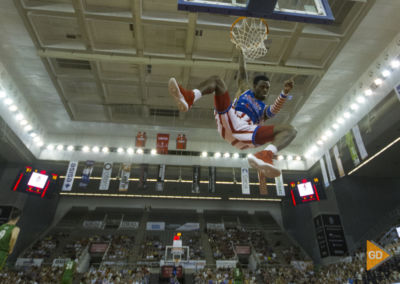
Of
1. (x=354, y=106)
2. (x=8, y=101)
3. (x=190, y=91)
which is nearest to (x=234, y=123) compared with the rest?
(x=190, y=91)

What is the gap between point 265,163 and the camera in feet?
10.0

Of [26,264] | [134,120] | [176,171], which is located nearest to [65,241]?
[26,264]

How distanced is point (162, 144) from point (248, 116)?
558 inches

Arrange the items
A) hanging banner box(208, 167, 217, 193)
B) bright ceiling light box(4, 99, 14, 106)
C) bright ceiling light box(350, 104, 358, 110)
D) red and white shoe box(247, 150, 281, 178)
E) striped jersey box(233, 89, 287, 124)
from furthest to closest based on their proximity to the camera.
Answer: hanging banner box(208, 167, 217, 193)
bright ceiling light box(4, 99, 14, 106)
bright ceiling light box(350, 104, 358, 110)
striped jersey box(233, 89, 287, 124)
red and white shoe box(247, 150, 281, 178)

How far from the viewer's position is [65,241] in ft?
69.2

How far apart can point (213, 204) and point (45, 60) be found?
63.0ft

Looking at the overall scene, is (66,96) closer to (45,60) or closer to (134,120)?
(45,60)

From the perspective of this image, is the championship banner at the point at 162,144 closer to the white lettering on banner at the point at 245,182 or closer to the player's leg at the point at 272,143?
the white lettering on banner at the point at 245,182

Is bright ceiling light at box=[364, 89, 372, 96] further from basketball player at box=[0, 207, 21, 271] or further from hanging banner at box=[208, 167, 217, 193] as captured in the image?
basketball player at box=[0, 207, 21, 271]

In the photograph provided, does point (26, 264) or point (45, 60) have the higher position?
point (45, 60)

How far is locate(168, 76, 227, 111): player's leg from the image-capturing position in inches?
123

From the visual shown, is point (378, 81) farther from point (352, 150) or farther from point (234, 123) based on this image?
point (234, 123)

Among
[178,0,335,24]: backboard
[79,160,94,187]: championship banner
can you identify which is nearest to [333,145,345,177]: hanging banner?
[178,0,335,24]: backboard

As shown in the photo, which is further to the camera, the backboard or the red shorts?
the backboard
